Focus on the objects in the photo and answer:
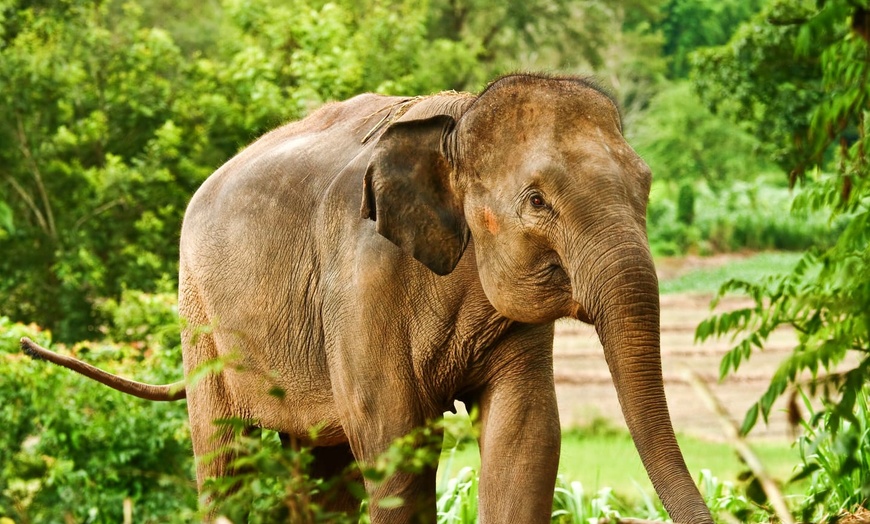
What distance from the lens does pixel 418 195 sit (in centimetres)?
415

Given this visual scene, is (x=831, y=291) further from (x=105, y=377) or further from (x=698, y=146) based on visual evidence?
(x=698, y=146)

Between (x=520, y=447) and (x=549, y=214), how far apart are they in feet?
2.72

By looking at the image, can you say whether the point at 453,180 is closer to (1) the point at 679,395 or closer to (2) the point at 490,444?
(2) the point at 490,444

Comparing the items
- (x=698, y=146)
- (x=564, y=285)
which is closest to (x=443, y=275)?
(x=564, y=285)

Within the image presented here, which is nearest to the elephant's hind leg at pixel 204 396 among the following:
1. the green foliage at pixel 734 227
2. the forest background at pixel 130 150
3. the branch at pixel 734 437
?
the forest background at pixel 130 150

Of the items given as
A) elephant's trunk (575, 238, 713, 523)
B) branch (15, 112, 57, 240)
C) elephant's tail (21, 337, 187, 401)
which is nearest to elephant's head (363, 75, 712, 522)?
elephant's trunk (575, 238, 713, 523)

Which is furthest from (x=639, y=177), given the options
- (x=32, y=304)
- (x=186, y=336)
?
(x=32, y=304)

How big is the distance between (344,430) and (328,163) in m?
0.92

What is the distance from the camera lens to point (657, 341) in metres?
3.54

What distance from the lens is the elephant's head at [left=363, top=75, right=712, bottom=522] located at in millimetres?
3514

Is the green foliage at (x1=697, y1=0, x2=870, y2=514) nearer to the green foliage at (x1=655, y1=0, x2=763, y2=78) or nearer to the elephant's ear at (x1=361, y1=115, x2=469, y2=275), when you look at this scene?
the elephant's ear at (x1=361, y1=115, x2=469, y2=275)

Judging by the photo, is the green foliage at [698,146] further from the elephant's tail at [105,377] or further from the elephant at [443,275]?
the elephant at [443,275]

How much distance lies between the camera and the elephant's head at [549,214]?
3514 millimetres

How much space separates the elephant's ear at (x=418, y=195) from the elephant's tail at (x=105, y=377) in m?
1.35
